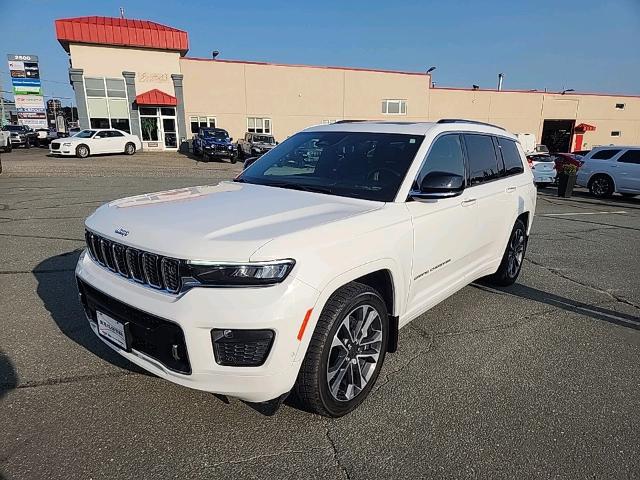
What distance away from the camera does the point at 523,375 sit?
324 cm

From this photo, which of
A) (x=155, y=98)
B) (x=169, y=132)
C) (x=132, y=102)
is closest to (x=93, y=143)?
(x=132, y=102)

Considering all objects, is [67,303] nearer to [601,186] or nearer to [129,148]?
[601,186]

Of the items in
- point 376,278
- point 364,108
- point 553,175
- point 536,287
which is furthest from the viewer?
point 364,108

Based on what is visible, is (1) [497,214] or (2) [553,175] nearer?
(1) [497,214]

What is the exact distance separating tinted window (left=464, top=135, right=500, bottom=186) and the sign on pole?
5574 centimetres

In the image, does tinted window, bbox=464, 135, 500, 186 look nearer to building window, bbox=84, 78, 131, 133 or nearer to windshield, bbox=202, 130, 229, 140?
windshield, bbox=202, 130, 229, 140

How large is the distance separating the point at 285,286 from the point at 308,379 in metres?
0.62

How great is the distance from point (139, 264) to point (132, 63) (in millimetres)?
32126

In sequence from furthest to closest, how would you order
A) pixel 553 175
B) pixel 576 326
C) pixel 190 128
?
pixel 190 128
pixel 553 175
pixel 576 326

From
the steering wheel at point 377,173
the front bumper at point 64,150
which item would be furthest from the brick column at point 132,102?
the steering wheel at point 377,173

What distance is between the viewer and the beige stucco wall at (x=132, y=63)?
2855cm

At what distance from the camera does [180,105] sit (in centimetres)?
3128

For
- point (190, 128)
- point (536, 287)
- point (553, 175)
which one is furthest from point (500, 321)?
point (190, 128)

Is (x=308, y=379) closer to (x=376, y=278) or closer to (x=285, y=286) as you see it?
(x=285, y=286)
